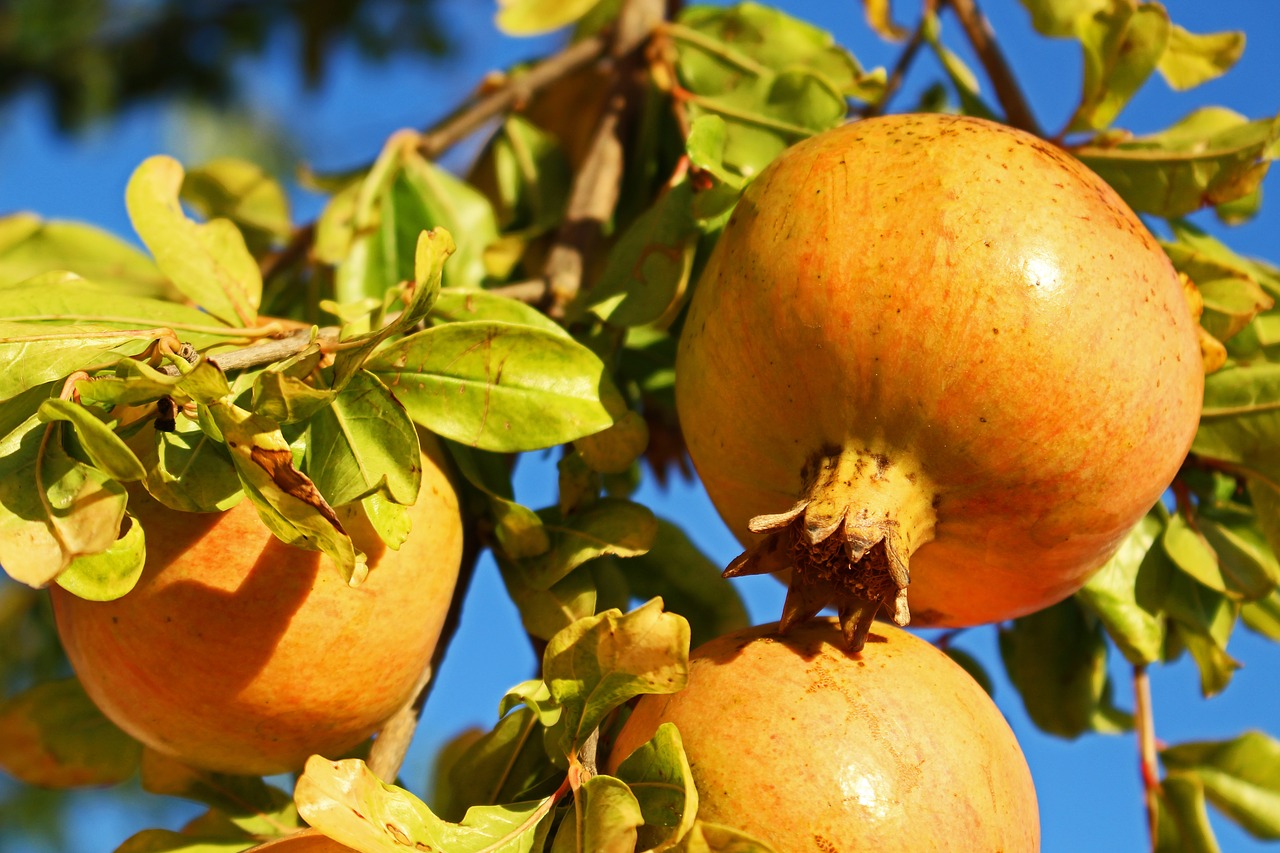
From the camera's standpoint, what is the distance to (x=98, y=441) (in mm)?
1026

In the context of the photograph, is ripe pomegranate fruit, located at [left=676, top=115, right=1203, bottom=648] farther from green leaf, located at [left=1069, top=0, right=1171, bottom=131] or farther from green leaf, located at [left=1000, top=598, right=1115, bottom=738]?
green leaf, located at [left=1000, top=598, right=1115, bottom=738]

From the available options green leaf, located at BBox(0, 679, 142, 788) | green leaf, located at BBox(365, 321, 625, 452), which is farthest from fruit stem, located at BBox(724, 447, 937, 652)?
green leaf, located at BBox(0, 679, 142, 788)

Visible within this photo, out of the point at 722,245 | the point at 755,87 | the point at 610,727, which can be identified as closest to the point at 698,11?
the point at 755,87

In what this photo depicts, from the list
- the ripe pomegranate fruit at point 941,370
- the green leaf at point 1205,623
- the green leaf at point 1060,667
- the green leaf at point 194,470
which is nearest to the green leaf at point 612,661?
the ripe pomegranate fruit at point 941,370

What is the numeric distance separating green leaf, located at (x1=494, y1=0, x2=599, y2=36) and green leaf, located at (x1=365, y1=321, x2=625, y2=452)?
3.15ft

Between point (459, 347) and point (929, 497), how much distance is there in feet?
1.64

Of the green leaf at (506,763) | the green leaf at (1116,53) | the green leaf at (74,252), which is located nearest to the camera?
the green leaf at (506,763)

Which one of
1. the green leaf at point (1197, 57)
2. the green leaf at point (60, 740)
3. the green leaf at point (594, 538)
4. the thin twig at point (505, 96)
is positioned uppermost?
the green leaf at point (1197, 57)

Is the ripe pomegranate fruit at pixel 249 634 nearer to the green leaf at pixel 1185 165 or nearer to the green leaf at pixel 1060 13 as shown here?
the green leaf at pixel 1185 165

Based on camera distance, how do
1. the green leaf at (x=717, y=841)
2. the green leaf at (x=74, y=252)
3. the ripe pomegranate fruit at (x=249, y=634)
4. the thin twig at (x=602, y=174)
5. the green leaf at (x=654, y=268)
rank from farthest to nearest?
the green leaf at (x=74, y=252) → the thin twig at (x=602, y=174) → the green leaf at (x=654, y=268) → the ripe pomegranate fruit at (x=249, y=634) → the green leaf at (x=717, y=841)

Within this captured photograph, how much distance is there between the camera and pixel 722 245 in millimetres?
1320

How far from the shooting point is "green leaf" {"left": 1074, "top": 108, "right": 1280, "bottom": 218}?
1.54 meters

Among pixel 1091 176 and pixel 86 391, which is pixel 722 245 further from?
pixel 86 391

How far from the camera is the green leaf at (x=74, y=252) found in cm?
201
